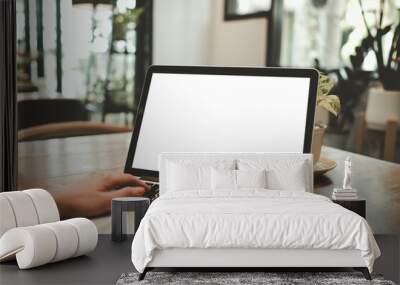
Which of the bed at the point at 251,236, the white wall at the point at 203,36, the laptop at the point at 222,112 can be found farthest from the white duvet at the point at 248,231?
the white wall at the point at 203,36

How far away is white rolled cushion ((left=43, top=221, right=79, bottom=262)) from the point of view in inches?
198

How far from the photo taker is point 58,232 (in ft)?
16.5

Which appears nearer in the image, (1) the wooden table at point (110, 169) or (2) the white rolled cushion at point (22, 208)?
(2) the white rolled cushion at point (22, 208)

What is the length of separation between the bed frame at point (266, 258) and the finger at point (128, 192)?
190 cm

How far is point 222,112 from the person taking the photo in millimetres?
6492

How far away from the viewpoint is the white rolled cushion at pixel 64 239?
16.5 ft

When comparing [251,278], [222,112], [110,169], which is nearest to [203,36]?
[222,112]

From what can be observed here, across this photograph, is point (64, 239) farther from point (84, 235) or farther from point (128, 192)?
point (128, 192)

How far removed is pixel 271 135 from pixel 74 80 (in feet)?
6.25

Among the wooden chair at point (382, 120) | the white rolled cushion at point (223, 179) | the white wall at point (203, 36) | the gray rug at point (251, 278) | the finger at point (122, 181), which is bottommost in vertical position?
the gray rug at point (251, 278)

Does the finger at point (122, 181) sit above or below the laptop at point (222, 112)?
below

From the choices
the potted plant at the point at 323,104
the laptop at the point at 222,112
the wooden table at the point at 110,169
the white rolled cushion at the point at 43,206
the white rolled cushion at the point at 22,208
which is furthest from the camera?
the wooden table at the point at 110,169

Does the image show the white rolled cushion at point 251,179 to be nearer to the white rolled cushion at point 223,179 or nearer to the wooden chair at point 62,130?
the white rolled cushion at point 223,179

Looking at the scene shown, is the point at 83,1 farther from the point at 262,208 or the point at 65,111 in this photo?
the point at 262,208
